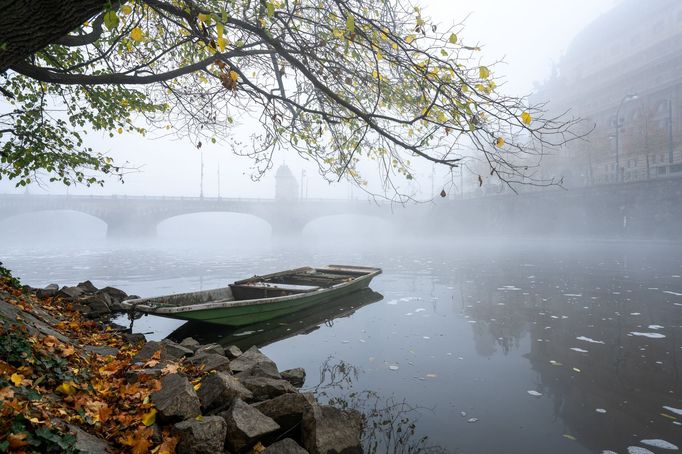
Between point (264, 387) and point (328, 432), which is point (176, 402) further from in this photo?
point (328, 432)

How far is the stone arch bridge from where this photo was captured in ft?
166

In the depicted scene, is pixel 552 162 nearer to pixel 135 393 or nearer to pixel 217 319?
pixel 217 319

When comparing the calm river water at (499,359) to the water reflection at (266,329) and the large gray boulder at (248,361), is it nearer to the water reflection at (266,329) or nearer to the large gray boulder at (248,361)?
the water reflection at (266,329)

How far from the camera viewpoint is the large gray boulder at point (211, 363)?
15.5 ft

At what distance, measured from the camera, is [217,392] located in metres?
3.69

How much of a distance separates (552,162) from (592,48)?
37722 mm

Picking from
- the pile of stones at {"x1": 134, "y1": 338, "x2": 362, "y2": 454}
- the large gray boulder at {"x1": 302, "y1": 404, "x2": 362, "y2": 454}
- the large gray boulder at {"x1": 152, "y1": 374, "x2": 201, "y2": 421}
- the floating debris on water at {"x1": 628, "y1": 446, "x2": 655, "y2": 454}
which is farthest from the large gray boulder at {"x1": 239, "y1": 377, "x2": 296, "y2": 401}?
the floating debris on water at {"x1": 628, "y1": 446, "x2": 655, "y2": 454}

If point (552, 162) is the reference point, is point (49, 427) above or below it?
below


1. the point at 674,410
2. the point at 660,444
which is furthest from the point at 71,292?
the point at 674,410

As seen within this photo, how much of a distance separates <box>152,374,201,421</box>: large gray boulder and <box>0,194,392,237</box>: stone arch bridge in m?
50.0

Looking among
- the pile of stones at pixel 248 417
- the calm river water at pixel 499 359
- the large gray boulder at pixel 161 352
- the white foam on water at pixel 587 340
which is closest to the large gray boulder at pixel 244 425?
the pile of stones at pixel 248 417

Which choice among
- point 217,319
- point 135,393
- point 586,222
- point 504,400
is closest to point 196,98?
point 217,319

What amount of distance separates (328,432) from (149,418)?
1.57m

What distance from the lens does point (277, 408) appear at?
3.62 m
